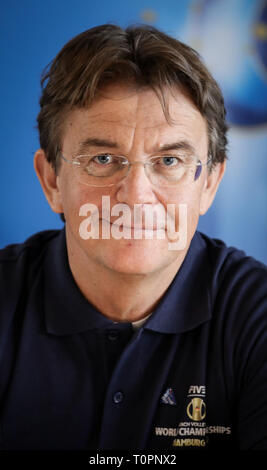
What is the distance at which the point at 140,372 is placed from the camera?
1361mm

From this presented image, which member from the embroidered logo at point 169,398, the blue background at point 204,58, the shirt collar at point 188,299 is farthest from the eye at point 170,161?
the blue background at point 204,58

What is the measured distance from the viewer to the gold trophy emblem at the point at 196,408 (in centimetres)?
134

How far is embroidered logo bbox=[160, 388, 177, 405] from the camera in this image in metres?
1.35

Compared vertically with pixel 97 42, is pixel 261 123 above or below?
above

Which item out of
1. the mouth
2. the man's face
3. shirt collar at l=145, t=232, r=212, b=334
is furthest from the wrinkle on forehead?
shirt collar at l=145, t=232, r=212, b=334

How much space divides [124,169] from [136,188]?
0.07m

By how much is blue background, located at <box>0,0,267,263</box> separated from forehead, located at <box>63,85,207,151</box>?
1.11 m

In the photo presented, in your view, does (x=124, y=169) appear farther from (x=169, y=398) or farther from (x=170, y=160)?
(x=169, y=398)

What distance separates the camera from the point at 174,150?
52.5 inches

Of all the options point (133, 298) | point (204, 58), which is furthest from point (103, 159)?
point (204, 58)

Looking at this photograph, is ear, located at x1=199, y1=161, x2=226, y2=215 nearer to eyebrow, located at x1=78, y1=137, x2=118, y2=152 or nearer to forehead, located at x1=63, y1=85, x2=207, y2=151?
forehead, located at x1=63, y1=85, x2=207, y2=151

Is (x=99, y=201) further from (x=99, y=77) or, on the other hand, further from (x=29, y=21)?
(x=29, y=21)

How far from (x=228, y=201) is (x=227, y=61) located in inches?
24.7
